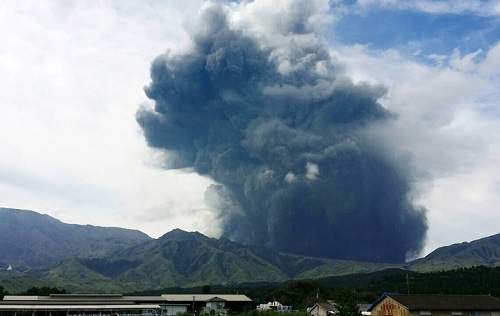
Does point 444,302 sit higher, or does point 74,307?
point 444,302

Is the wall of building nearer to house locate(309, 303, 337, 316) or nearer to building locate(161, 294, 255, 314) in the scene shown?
house locate(309, 303, 337, 316)

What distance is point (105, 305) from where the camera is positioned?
101m

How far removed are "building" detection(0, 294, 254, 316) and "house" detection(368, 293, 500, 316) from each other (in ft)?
145

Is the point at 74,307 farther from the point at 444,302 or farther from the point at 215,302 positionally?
the point at 444,302

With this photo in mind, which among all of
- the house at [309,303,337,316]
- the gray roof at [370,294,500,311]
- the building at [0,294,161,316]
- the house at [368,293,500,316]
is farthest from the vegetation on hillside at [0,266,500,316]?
the gray roof at [370,294,500,311]

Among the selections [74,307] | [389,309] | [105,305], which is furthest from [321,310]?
[74,307]

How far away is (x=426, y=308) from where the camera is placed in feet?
213

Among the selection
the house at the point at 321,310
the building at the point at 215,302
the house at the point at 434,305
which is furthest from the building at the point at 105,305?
the house at the point at 434,305

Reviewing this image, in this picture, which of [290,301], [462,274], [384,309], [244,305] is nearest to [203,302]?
[244,305]

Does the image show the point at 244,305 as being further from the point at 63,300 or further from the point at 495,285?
the point at 495,285

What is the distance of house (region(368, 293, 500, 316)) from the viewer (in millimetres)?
65062

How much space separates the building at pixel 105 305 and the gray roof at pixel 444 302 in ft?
153

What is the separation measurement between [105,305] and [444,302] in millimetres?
62612

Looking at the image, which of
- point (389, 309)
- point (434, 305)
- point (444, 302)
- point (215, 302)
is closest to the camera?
point (434, 305)
